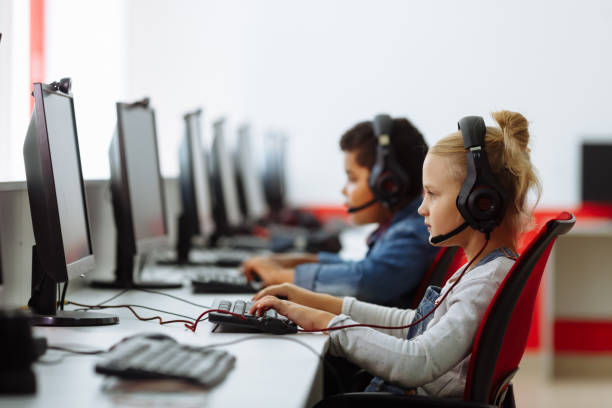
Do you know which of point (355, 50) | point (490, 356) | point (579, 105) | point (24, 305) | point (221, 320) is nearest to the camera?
point (490, 356)

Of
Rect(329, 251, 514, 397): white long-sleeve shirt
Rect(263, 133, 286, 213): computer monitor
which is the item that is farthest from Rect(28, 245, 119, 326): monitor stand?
Rect(263, 133, 286, 213): computer monitor

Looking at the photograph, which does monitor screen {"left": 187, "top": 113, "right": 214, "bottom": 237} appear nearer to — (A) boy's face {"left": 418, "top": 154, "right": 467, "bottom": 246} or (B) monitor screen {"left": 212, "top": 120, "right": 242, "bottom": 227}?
(B) monitor screen {"left": 212, "top": 120, "right": 242, "bottom": 227}

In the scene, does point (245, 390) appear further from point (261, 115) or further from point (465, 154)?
point (261, 115)

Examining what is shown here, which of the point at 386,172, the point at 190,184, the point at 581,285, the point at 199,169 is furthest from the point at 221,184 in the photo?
the point at 581,285

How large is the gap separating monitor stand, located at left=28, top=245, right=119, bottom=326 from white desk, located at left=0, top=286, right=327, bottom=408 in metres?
0.02

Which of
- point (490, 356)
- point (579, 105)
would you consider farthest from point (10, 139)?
point (579, 105)

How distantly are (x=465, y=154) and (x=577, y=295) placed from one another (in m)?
3.16

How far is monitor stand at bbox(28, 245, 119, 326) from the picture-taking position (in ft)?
4.42

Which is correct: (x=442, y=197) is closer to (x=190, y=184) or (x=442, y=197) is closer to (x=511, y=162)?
(x=511, y=162)

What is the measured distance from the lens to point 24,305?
1.67 metres

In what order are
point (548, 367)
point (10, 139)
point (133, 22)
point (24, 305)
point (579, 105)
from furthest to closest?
point (579, 105)
point (133, 22)
point (548, 367)
point (10, 139)
point (24, 305)

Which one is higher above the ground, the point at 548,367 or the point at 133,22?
the point at 133,22

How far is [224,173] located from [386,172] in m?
1.23

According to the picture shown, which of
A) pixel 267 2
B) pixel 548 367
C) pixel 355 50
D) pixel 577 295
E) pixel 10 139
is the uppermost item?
pixel 267 2
